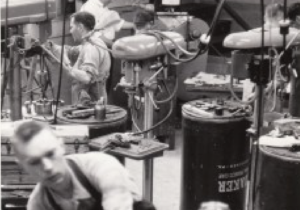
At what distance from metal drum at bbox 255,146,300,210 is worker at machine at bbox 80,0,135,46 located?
9.92ft

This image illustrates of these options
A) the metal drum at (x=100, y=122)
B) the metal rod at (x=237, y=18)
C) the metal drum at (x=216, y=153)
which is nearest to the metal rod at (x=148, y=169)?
the metal drum at (x=100, y=122)

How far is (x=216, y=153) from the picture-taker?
4.50 m

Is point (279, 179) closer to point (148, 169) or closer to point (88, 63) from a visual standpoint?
point (148, 169)

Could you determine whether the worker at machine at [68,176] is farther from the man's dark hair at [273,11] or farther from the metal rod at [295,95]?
the metal rod at [295,95]

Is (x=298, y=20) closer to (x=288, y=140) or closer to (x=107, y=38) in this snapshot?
(x=107, y=38)

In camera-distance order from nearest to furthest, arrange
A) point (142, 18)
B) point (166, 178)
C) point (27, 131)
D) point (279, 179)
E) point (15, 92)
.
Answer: point (27, 131) → point (279, 179) → point (15, 92) → point (166, 178) → point (142, 18)

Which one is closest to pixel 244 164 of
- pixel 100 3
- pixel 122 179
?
pixel 122 179

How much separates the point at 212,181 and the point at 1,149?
158 centimetres

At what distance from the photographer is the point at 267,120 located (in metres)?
4.42

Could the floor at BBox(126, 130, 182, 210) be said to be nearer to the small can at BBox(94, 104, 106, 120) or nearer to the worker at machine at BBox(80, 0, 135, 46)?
the small can at BBox(94, 104, 106, 120)

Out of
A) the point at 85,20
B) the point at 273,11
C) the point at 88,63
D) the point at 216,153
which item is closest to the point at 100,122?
the point at 216,153

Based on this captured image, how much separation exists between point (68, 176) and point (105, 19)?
166 inches

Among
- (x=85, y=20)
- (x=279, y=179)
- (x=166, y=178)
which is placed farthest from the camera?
(x=166, y=178)

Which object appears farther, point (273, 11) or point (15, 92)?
point (273, 11)
